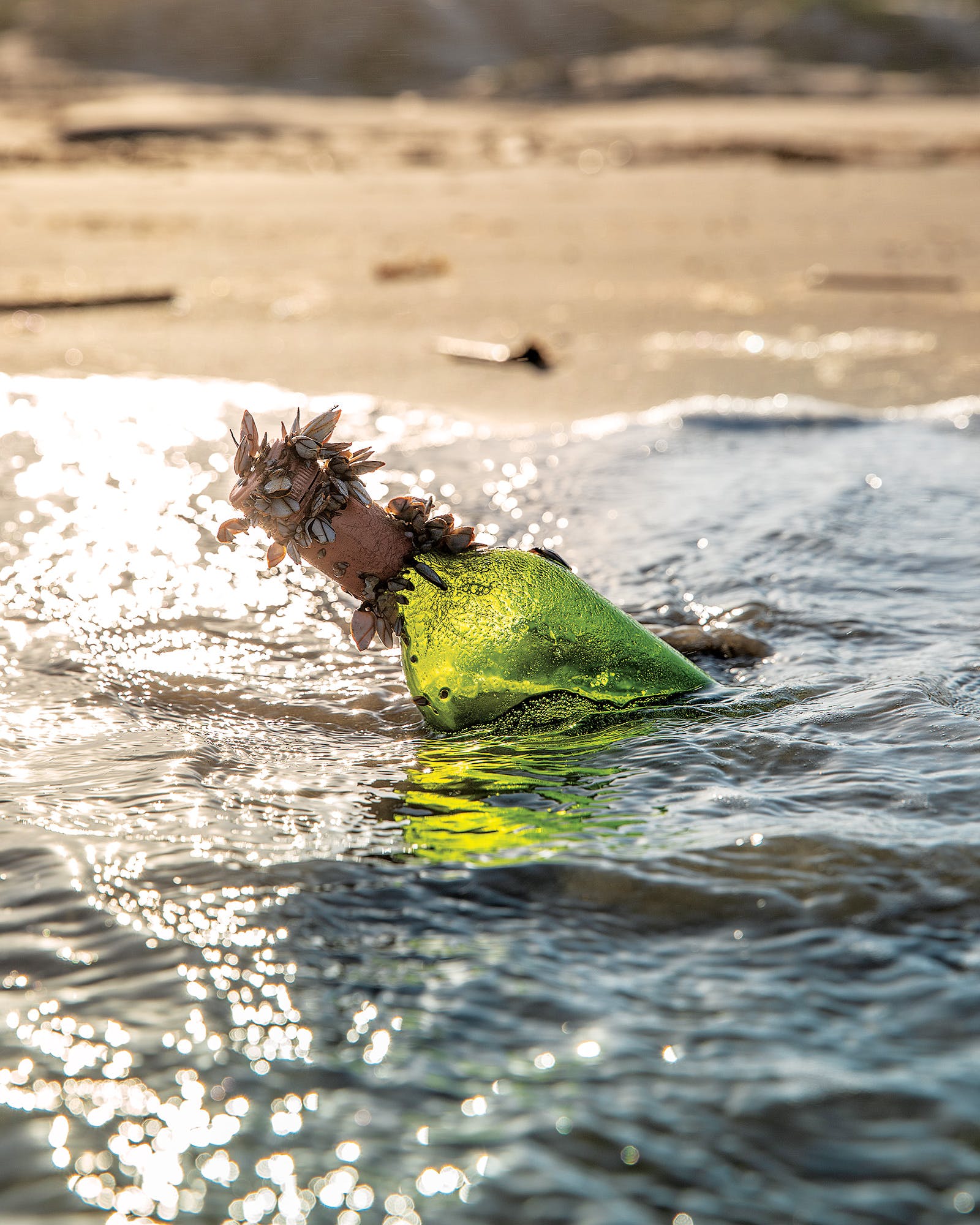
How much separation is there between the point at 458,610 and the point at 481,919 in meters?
0.64

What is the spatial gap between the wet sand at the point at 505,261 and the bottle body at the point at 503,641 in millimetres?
2583

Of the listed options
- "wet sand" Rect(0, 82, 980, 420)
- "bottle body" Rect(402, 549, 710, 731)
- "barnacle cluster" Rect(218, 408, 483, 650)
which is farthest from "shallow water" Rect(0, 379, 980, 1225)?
"wet sand" Rect(0, 82, 980, 420)

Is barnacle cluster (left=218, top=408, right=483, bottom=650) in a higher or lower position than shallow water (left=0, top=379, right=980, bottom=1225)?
higher

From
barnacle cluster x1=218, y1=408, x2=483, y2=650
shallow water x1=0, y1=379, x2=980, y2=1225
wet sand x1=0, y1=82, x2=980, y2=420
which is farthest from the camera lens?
wet sand x1=0, y1=82, x2=980, y2=420

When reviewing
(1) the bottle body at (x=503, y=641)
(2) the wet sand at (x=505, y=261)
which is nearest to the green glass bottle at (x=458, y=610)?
(1) the bottle body at (x=503, y=641)

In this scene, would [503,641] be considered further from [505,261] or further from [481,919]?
[505,261]

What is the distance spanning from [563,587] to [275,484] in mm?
532

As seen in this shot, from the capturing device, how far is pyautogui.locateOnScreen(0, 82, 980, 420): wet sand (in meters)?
5.46

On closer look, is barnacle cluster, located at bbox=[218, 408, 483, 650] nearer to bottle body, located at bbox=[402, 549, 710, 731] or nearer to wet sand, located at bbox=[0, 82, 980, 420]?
bottle body, located at bbox=[402, 549, 710, 731]

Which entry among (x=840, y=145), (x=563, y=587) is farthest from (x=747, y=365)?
(x=840, y=145)

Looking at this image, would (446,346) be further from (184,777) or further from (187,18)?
(187,18)

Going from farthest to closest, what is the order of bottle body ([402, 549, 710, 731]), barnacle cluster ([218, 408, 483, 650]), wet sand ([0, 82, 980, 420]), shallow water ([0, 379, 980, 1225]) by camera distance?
wet sand ([0, 82, 980, 420]) < bottle body ([402, 549, 710, 731]) < barnacle cluster ([218, 408, 483, 650]) < shallow water ([0, 379, 980, 1225])

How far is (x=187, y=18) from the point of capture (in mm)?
33312

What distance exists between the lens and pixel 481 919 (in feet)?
5.52
